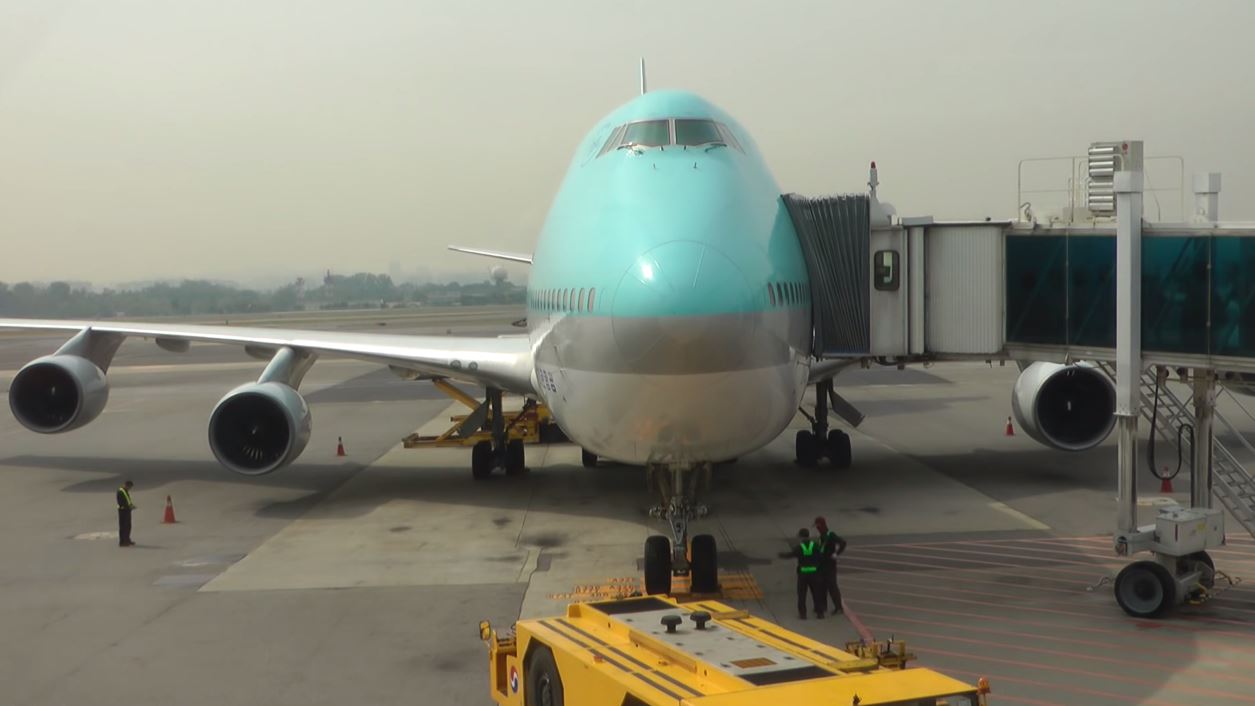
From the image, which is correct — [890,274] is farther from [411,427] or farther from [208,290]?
[208,290]

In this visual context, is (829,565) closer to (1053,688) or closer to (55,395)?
(1053,688)

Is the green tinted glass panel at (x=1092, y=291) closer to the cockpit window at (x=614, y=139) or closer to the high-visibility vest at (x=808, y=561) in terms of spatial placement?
the high-visibility vest at (x=808, y=561)

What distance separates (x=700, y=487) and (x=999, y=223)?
4.96m

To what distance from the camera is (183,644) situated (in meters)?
12.6

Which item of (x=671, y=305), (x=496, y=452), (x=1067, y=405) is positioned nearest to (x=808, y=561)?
(x=671, y=305)

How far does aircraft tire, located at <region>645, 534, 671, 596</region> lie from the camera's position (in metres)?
13.3

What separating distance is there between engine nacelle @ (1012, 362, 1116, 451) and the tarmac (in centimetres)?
86

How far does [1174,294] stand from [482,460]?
42.5 ft

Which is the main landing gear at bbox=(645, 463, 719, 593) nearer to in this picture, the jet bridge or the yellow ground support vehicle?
the jet bridge

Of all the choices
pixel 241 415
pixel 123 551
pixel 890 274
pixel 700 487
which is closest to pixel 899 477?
pixel 890 274

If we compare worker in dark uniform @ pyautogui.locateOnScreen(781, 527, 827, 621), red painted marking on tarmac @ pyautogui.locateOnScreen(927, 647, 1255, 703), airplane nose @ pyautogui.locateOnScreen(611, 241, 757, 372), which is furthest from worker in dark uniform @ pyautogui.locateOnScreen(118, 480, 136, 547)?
red painted marking on tarmac @ pyautogui.locateOnScreen(927, 647, 1255, 703)

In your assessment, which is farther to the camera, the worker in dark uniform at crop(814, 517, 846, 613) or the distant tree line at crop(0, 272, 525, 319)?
the distant tree line at crop(0, 272, 525, 319)

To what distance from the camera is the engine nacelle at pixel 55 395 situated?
76.5 feet

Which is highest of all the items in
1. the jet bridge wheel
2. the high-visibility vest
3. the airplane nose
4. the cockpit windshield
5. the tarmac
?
the cockpit windshield
